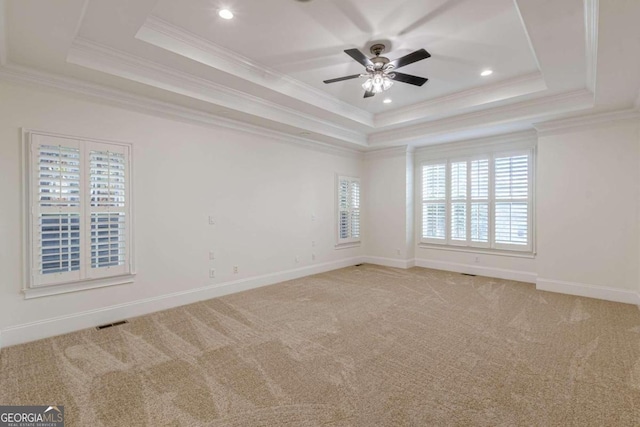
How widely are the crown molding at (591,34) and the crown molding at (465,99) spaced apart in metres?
0.75

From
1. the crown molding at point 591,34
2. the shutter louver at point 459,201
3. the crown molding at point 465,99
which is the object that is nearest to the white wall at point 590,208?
the crown molding at point 465,99

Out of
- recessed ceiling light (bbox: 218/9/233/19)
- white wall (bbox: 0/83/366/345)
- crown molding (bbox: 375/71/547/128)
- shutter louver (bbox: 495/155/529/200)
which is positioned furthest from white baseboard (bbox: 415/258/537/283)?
recessed ceiling light (bbox: 218/9/233/19)

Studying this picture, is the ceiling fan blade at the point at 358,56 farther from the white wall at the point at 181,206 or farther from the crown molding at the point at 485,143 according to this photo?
the crown molding at the point at 485,143

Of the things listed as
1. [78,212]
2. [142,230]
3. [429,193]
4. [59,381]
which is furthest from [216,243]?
[429,193]

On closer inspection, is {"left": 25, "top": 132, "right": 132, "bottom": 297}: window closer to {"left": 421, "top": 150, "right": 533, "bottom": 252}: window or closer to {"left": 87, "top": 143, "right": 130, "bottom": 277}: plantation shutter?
{"left": 87, "top": 143, "right": 130, "bottom": 277}: plantation shutter

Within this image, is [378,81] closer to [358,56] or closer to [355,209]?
[358,56]

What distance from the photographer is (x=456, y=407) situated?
7.00 feet

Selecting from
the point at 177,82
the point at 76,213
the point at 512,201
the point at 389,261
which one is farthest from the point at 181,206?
the point at 512,201

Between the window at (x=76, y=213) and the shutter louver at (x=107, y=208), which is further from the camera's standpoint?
the shutter louver at (x=107, y=208)

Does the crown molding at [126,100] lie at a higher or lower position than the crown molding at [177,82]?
lower

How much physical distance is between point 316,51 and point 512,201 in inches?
177

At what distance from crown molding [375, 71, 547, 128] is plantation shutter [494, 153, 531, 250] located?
1582mm

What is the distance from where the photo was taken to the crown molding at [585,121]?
441cm

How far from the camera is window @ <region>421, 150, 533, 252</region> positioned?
5.63 metres
